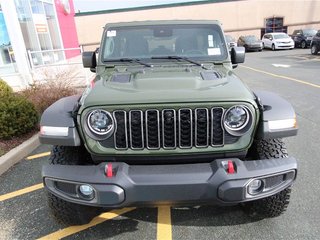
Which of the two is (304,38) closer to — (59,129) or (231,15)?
(231,15)

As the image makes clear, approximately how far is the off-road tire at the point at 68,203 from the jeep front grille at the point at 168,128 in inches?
19.8

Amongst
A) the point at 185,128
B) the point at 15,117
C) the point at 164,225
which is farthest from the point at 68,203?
the point at 15,117

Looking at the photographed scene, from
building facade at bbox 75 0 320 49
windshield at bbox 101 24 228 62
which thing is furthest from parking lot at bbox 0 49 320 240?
building facade at bbox 75 0 320 49

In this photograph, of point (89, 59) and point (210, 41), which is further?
point (89, 59)

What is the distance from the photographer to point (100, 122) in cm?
236

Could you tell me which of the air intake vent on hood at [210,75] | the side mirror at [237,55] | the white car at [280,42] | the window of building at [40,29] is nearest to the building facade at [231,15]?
the white car at [280,42]

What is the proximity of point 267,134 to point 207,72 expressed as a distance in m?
0.94

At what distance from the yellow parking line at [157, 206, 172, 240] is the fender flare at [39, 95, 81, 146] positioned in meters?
1.16

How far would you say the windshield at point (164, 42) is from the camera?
3.56 meters

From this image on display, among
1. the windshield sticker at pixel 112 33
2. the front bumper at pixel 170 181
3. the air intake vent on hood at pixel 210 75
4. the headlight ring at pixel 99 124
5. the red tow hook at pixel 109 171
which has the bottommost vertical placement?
the front bumper at pixel 170 181

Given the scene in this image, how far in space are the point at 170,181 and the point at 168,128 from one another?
0.41 meters

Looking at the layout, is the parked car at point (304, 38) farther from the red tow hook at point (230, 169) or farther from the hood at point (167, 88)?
the red tow hook at point (230, 169)

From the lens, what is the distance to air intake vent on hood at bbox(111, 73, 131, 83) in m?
2.79

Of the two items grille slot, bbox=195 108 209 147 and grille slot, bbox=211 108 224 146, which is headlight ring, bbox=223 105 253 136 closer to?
grille slot, bbox=211 108 224 146
